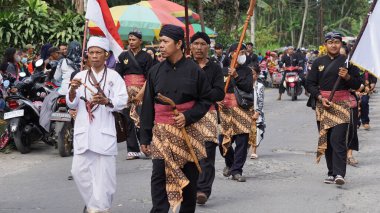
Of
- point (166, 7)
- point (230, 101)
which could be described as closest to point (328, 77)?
point (230, 101)

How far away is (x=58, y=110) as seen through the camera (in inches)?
456

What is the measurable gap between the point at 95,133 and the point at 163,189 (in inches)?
42.2

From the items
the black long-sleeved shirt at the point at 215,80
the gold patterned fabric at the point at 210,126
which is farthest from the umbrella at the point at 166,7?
the black long-sleeved shirt at the point at 215,80

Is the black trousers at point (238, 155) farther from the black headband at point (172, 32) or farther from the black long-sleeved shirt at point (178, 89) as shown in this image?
the black headband at point (172, 32)

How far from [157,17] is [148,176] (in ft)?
38.3

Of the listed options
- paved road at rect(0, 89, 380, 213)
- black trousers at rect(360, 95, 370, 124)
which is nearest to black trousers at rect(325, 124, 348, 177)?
paved road at rect(0, 89, 380, 213)

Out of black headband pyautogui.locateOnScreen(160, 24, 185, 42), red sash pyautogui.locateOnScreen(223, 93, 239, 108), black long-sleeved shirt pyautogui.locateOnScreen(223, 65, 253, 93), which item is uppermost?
black headband pyautogui.locateOnScreen(160, 24, 185, 42)

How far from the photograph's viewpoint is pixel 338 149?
921 centimetres

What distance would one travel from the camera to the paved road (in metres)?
7.99

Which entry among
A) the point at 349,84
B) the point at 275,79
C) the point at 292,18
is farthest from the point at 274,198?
the point at 292,18

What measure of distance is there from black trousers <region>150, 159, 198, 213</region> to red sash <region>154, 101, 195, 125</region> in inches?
13.3

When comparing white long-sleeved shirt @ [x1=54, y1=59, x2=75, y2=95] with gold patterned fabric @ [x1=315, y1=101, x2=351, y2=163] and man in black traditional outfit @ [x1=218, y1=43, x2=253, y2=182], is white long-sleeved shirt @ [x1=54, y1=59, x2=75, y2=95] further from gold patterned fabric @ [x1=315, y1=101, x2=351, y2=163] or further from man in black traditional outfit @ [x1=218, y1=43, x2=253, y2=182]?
gold patterned fabric @ [x1=315, y1=101, x2=351, y2=163]

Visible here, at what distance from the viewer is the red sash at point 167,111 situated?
630 centimetres

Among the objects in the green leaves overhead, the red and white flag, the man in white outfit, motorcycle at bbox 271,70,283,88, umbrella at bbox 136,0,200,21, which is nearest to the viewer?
the man in white outfit
